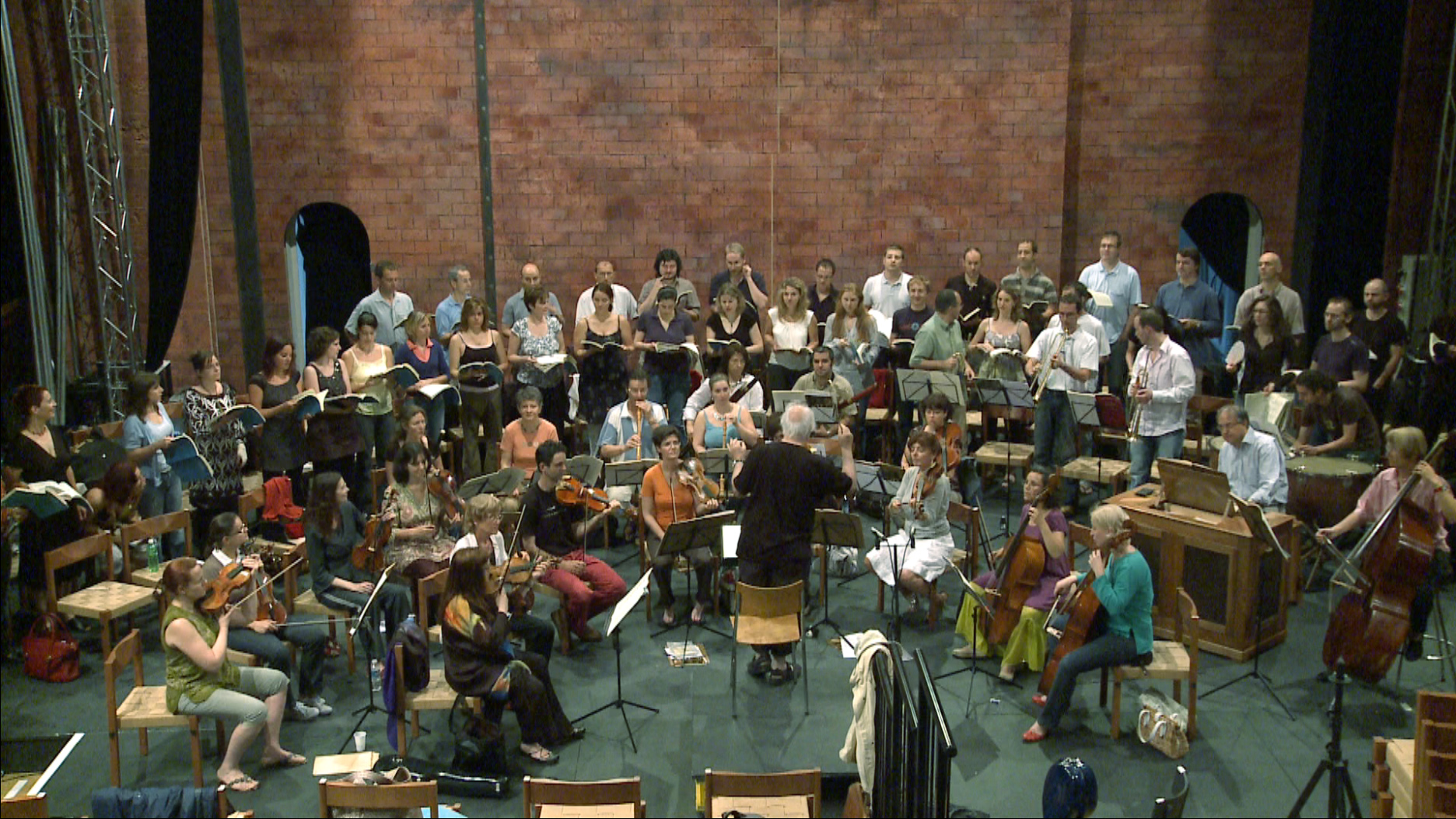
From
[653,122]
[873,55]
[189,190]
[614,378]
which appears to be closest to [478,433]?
[614,378]

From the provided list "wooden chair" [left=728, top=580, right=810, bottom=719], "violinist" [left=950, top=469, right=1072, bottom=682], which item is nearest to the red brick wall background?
"violinist" [left=950, top=469, right=1072, bottom=682]

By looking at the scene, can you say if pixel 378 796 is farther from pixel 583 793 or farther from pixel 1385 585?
pixel 1385 585

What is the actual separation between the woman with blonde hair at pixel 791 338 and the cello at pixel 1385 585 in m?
4.93

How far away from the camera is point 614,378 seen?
1095 centimetres

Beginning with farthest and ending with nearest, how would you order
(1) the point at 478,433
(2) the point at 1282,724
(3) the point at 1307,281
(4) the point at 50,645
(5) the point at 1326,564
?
(3) the point at 1307,281
(1) the point at 478,433
(5) the point at 1326,564
(4) the point at 50,645
(2) the point at 1282,724

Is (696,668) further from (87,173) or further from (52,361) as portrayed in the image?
(87,173)

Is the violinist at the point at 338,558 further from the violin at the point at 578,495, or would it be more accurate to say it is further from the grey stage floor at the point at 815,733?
the violin at the point at 578,495

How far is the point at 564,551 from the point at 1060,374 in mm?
4103

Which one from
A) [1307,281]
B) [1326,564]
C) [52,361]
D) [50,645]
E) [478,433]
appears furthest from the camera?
[1307,281]

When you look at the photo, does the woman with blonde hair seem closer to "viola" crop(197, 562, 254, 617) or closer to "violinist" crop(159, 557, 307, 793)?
"viola" crop(197, 562, 254, 617)

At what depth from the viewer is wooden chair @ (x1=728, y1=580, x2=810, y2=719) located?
7.06 m

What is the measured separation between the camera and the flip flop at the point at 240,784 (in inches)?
253

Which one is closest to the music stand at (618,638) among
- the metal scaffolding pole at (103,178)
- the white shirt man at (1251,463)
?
the white shirt man at (1251,463)

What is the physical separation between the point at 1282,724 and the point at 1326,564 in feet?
8.22
